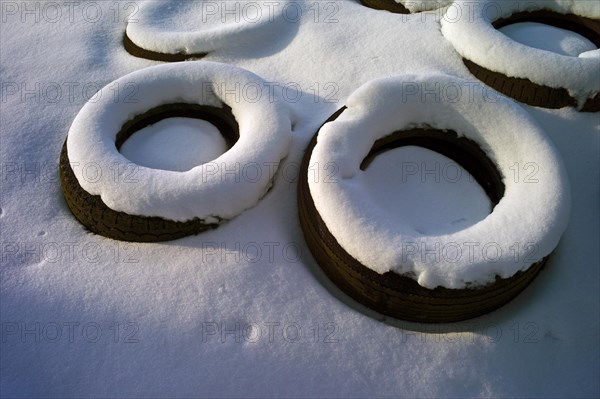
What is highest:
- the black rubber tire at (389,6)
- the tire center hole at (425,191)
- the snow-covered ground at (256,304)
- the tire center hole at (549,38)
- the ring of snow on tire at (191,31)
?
the tire center hole at (549,38)

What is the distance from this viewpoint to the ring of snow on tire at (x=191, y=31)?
15.1 feet

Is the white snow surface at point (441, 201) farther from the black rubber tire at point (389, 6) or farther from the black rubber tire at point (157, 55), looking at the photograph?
the black rubber tire at point (157, 55)

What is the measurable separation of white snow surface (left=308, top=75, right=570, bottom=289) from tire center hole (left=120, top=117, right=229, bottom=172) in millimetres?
822

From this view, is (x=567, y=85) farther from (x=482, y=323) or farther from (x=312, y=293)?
(x=312, y=293)

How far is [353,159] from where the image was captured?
331cm

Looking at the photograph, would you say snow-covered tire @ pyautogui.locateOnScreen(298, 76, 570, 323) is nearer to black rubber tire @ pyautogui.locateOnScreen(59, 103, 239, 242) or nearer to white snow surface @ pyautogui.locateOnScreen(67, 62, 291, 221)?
white snow surface @ pyautogui.locateOnScreen(67, 62, 291, 221)

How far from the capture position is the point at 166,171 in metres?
3.37

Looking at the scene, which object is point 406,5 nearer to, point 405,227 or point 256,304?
point 405,227

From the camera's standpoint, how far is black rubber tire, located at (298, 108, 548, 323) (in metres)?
2.96

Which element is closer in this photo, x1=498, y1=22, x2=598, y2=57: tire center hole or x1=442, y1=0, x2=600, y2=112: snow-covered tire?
x1=442, y1=0, x2=600, y2=112: snow-covered tire

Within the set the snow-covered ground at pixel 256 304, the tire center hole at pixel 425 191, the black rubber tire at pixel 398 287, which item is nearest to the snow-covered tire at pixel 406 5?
the snow-covered ground at pixel 256 304

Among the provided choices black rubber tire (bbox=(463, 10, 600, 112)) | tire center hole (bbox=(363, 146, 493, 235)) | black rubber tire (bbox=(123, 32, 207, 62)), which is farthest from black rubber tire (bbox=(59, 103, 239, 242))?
black rubber tire (bbox=(463, 10, 600, 112))

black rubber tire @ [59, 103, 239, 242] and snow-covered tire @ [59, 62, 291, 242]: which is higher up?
snow-covered tire @ [59, 62, 291, 242]

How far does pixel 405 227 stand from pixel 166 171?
1.53m
